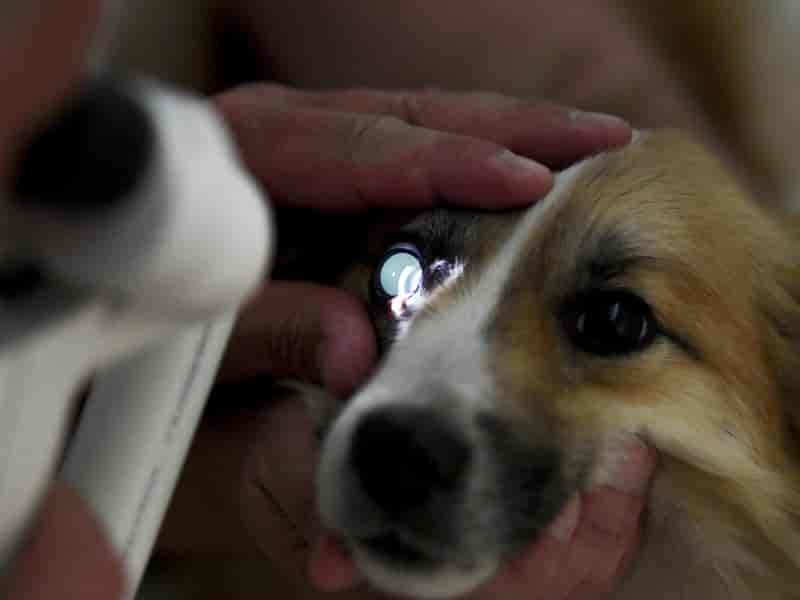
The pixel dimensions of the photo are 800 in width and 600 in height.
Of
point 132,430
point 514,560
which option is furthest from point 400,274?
point 132,430

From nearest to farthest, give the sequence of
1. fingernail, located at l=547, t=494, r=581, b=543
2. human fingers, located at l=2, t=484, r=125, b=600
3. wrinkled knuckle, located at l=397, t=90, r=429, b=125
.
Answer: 1. human fingers, located at l=2, t=484, r=125, b=600
2. fingernail, located at l=547, t=494, r=581, b=543
3. wrinkled knuckle, located at l=397, t=90, r=429, b=125

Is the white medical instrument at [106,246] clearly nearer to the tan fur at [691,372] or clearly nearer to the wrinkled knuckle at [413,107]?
the tan fur at [691,372]

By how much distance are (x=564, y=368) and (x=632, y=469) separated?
11cm

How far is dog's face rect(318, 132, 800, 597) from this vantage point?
2.62 ft

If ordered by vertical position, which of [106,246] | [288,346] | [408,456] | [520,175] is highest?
[106,246]

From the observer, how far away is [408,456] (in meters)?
0.77

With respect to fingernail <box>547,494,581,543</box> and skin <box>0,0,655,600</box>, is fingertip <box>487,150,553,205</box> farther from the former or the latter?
fingernail <box>547,494,581,543</box>

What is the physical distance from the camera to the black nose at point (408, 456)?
2.52ft

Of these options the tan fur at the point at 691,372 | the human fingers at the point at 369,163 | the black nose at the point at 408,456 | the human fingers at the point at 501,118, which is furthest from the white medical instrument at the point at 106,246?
the human fingers at the point at 501,118

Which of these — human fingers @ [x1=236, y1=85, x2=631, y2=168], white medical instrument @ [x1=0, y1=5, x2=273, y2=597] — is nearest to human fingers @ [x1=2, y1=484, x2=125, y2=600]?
white medical instrument @ [x1=0, y1=5, x2=273, y2=597]

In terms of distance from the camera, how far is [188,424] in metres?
0.58

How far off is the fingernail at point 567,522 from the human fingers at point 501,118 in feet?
1.21

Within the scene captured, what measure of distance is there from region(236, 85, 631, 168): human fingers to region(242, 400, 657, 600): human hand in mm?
333

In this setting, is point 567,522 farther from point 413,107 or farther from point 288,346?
point 413,107
